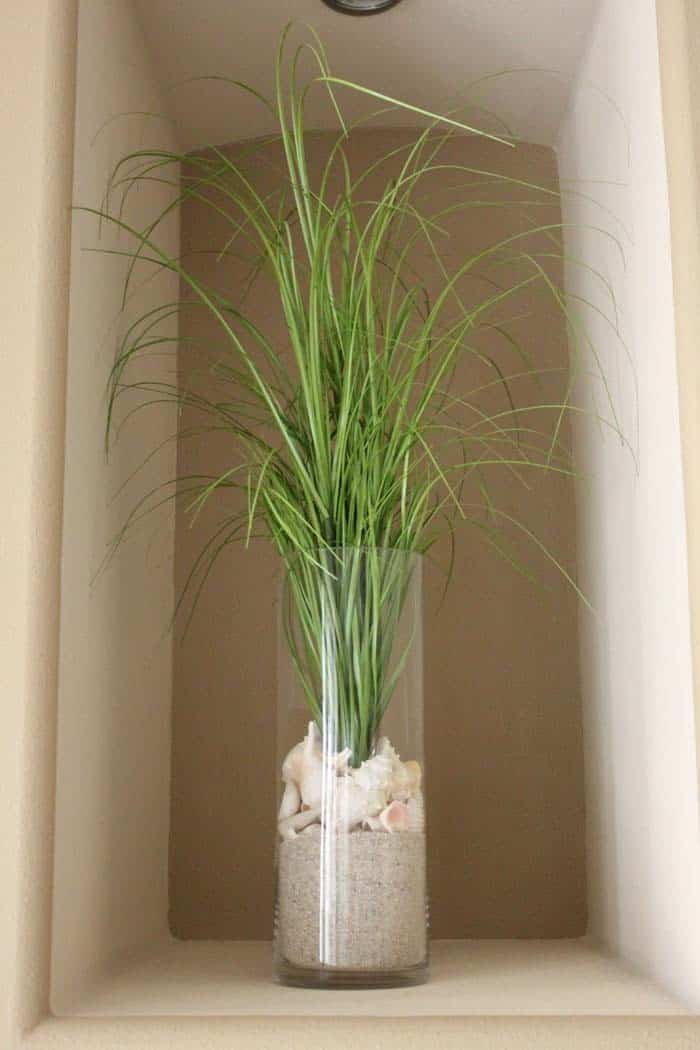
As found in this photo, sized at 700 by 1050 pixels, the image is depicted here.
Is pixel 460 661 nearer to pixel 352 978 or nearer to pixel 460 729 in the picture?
pixel 460 729

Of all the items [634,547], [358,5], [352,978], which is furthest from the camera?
[358,5]

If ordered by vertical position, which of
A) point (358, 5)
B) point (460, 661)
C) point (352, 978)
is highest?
point (358, 5)

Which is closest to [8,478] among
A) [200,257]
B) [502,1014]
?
[502,1014]

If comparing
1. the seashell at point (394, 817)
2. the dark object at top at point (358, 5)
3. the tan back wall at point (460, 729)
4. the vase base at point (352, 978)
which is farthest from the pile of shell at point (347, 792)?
the dark object at top at point (358, 5)

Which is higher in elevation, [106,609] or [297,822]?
[106,609]

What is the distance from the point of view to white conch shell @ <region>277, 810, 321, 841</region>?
1127 millimetres

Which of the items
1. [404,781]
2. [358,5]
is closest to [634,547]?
[404,781]

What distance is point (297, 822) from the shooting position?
1135mm

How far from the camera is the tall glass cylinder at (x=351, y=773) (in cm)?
110

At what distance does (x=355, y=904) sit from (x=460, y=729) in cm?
40

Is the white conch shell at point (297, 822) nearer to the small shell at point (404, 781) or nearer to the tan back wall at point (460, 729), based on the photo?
the small shell at point (404, 781)

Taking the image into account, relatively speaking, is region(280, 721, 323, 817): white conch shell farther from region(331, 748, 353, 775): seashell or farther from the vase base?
the vase base

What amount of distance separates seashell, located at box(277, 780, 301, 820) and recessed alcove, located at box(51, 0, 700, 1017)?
0.48 ft

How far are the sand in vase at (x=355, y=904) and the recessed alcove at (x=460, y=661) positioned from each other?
0.04 meters
